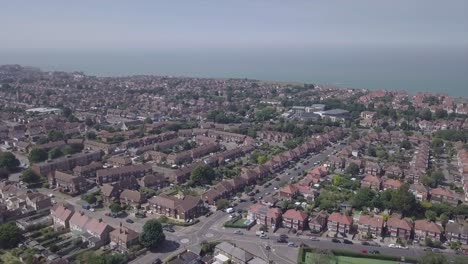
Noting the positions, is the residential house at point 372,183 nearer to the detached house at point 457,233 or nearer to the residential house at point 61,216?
the detached house at point 457,233

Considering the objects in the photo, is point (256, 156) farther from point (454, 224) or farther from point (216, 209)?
point (454, 224)

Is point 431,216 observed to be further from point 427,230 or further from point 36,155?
point 36,155

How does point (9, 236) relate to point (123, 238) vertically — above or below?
above

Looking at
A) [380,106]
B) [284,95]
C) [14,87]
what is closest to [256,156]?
[380,106]

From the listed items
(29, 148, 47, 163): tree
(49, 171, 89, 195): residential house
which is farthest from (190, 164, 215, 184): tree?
(29, 148, 47, 163): tree

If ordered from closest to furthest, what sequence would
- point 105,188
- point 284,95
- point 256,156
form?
point 105,188, point 256,156, point 284,95

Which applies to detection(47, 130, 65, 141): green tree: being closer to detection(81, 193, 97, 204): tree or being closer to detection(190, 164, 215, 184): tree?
detection(81, 193, 97, 204): tree

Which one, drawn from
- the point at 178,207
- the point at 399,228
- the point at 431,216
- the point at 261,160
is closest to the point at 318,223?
the point at 399,228
